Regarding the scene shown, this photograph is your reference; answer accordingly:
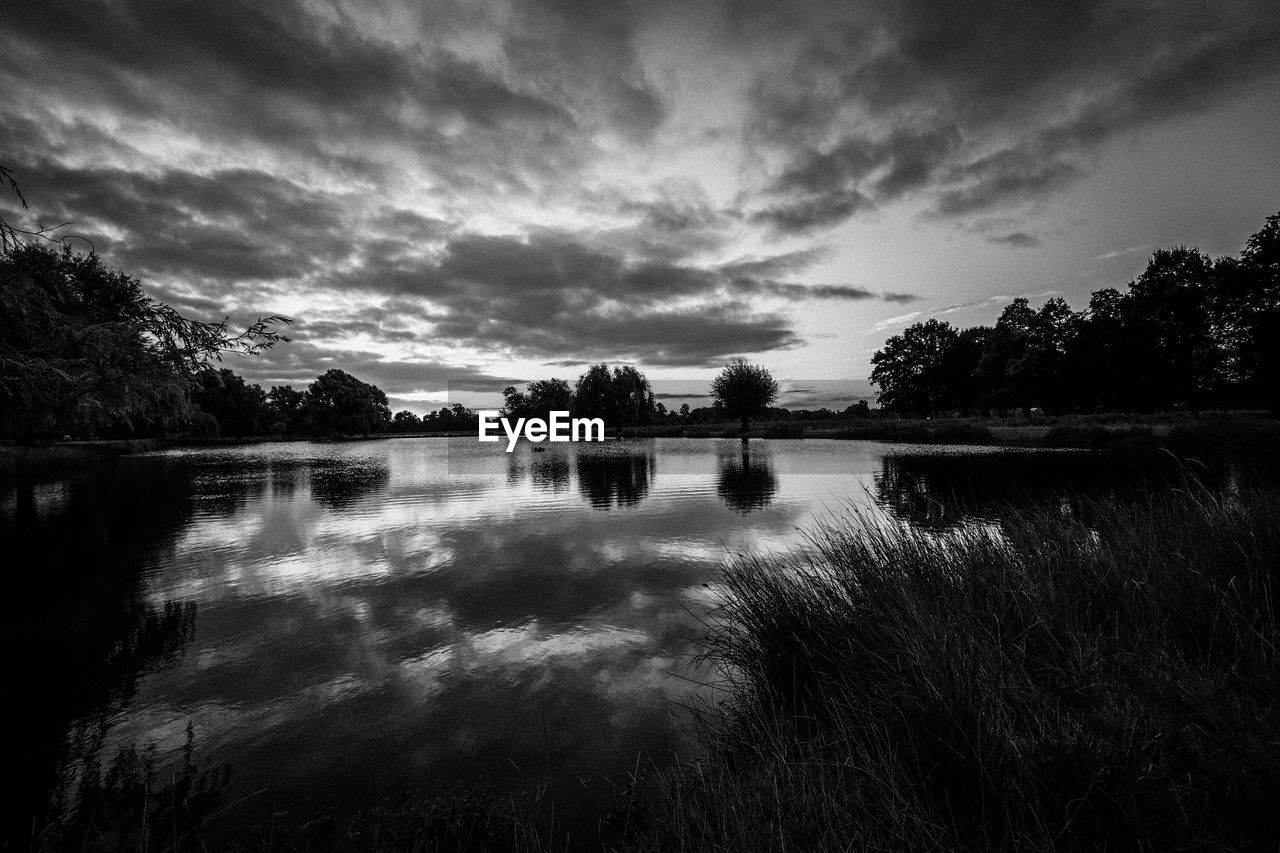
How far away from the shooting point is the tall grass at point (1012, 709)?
9.60 ft

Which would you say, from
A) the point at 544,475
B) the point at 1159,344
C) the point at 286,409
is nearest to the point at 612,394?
the point at 544,475

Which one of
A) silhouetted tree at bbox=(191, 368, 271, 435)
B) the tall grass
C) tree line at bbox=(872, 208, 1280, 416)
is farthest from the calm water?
silhouetted tree at bbox=(191, 368, 271, 435)

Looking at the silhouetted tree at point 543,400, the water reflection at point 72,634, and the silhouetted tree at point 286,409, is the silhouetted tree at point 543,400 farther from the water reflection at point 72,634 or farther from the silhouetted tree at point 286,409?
the water reflection at point 72,634

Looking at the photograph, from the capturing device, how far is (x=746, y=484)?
27938 mm

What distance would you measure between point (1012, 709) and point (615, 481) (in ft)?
91.1

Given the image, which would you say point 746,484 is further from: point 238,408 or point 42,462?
point 238,408

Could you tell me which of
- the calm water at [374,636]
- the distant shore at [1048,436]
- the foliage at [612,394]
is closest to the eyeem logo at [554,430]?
the foliage at [612,394]

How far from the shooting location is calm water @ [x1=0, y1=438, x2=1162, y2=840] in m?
5.41

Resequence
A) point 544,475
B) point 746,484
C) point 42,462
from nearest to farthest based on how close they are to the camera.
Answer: point 746,484 < point 544,475 < point 42,462

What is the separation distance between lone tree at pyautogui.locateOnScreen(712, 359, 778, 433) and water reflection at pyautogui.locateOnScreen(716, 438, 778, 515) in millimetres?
49598

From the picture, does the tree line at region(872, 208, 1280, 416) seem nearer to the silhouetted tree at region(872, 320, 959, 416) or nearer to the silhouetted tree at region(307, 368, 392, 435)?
the silhouetted tree at region(872, 320, 959, 416)

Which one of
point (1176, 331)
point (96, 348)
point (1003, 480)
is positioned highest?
point (1176, 331)

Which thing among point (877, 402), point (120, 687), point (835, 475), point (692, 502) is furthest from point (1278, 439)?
point (877, 402)

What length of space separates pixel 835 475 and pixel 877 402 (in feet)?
314
